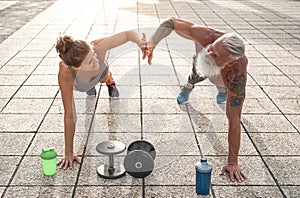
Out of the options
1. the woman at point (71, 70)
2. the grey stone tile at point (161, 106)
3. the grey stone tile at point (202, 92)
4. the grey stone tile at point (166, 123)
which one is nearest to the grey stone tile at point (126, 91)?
the grey stone tile at point (161, 106)

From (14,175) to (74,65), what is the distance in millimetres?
1074

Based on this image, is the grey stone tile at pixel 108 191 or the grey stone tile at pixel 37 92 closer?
the grey stone tile at pixel 108 191

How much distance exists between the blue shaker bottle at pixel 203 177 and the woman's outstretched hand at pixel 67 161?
112 centimetres

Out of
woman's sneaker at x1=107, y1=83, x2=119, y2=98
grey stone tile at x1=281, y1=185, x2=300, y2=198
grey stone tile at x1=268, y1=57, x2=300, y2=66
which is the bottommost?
grey stone tile at x1=281, y1=185, x2=300, y2=198

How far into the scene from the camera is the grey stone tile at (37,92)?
5246mm

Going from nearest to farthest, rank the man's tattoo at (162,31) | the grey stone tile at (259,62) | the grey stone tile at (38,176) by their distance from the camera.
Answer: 1. the grey stone tile at (38,176)
2. the man's tattoo at (162,31)
3. the grey stone tile at (259,62)

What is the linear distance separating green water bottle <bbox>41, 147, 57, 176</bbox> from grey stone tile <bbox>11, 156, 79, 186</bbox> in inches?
2.0

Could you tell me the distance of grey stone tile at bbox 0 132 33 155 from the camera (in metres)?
3.92

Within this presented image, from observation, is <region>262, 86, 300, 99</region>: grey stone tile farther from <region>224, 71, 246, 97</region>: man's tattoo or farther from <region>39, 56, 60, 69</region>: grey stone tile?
<region>39, 56, 60, 69</region>: grey stone tile

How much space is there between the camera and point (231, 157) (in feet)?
11.8

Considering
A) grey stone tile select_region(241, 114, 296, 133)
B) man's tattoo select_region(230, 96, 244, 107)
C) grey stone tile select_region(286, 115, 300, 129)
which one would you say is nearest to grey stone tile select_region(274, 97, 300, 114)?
grey stone tile select_region(286, 115, 300, 129)

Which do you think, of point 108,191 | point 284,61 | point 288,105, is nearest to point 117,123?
point 108,191

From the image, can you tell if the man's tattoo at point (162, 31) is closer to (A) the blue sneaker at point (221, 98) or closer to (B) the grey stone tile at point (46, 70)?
(A) the blue sneaker at point (221, 98)

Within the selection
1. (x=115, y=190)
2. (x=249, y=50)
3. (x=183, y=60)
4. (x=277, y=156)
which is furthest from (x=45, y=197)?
(x=249, y=50)
